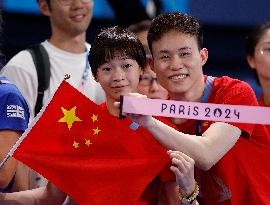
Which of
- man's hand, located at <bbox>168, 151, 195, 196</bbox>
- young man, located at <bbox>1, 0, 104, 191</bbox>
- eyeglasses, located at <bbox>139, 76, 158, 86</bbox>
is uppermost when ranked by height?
young man, located at <bbox>1, 0, 104, 191</bbox>

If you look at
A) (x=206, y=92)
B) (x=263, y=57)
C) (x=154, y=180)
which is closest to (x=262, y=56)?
(x=263, y=57)

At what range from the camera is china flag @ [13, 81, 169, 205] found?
271 cm

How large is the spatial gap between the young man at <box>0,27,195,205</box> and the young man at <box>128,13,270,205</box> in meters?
0.10

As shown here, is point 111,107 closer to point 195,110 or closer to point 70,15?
point 195,110

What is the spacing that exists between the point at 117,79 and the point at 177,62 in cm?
27

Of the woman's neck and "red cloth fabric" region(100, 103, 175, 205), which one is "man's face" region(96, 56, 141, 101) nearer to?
the woman's neck

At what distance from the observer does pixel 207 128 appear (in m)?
2.87

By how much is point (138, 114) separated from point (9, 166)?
0.62 meters

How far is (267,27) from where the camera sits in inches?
160

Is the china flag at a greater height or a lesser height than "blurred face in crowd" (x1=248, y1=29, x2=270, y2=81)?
lesser

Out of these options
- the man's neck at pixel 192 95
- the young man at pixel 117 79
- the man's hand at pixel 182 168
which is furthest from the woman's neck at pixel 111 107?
the man's hand at pixel 182 168

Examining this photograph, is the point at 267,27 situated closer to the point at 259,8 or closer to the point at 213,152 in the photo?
the point at 213,152

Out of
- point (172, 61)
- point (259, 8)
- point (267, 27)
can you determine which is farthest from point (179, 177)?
point (259, 8)

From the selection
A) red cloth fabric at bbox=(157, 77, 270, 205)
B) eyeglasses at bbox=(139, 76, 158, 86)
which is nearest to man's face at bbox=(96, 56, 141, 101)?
red cloth fabric at bbox=(157, 77, 270, 205)
